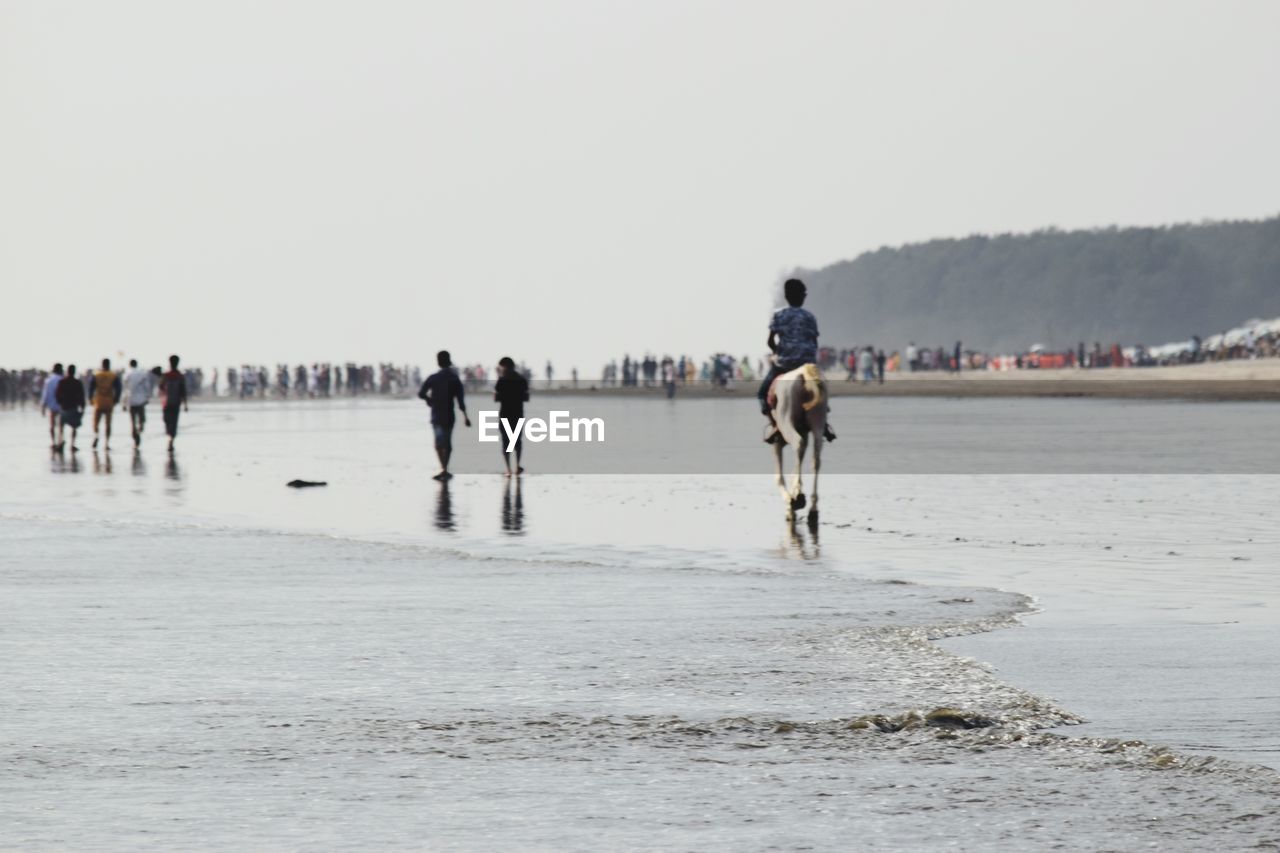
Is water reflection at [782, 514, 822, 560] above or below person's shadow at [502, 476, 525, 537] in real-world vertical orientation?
above

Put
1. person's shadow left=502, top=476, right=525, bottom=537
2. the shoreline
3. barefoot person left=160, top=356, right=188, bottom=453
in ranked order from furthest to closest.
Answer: the shoreline
barefoot person left=160, top=356, right=188, bottom=453
person's shadow left=502, top=476, right=525, bottom=537

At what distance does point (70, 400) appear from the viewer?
125 ft

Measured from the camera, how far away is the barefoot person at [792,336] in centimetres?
1886

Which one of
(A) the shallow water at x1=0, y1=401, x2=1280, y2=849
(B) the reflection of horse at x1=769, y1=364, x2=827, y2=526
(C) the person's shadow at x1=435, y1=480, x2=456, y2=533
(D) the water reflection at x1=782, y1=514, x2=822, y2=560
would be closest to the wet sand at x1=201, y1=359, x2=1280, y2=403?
(C) the person's shadow at x1=435, y1=480, x2=456, y2=533

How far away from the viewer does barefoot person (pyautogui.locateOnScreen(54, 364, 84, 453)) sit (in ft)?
124

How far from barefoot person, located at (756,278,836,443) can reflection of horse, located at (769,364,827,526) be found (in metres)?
0.09

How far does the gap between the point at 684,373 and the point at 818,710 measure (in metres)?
108

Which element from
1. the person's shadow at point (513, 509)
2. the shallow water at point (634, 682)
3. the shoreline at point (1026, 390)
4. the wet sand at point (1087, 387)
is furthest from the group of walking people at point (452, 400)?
the wet sand at point (1087, 387)

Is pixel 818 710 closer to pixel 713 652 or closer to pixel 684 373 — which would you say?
pixel 713 652

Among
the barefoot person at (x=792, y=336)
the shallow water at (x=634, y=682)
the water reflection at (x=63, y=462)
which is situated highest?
the barefoot person at (x=792, y=336)

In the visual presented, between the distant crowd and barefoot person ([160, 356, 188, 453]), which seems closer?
barefoot person ([160, 356, 188, 453])

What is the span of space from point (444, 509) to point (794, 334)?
4723 mm

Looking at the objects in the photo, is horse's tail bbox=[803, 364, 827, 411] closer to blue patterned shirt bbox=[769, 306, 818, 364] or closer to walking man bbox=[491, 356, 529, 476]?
blue patterned shirt bbox=[769, 306, 818, 364]

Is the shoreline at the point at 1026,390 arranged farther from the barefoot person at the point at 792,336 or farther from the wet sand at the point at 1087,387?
the barefoot person at the point at 792,336
